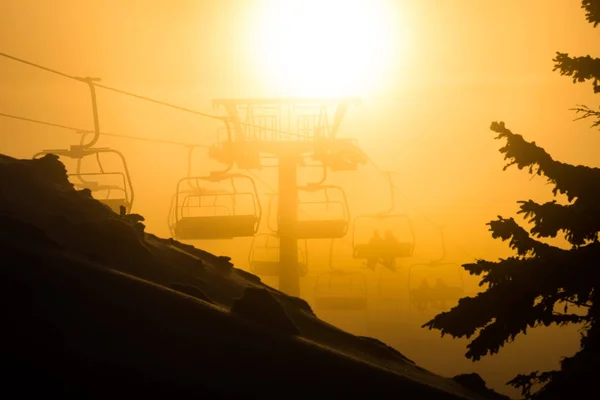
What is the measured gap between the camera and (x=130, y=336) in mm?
1688

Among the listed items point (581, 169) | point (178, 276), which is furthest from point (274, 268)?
Answer: point (178, 276)

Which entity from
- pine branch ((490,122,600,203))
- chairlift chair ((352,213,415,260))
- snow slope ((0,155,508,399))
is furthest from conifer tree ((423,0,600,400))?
chairlift chair ((352,213,415,260))

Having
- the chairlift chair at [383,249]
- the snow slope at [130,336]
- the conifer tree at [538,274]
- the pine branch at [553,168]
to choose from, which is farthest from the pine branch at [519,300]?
the chairlift chair at [383,249]

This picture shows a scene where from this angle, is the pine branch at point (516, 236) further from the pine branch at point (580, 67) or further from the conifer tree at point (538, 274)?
the pine branch at point (580, 67)

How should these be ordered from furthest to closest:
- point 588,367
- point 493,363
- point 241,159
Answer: point 493,363 → point 241,159 → point 588,367

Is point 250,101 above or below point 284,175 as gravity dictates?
above

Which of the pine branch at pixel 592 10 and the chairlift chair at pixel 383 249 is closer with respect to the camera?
the pine branch at pixel 592 10

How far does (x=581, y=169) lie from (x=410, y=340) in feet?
372

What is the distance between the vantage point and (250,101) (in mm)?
26312

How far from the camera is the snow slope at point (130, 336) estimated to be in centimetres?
158

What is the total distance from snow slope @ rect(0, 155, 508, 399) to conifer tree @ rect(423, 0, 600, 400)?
141 inches

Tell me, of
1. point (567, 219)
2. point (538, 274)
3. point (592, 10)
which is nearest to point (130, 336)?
point (538, 274)

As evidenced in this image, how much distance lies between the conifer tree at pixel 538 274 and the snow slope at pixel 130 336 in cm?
358

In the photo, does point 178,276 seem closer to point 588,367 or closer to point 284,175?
point 588,367
